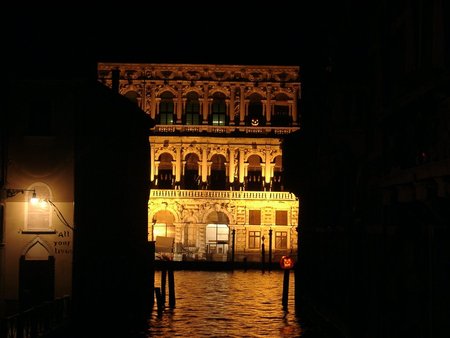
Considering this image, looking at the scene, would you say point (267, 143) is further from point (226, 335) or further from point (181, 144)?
point (226, 335)

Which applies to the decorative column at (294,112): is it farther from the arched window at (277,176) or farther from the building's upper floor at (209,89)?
the arched window at (277,176)

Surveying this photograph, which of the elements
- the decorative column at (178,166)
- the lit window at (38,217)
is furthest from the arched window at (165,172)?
the lit window at (38,217)

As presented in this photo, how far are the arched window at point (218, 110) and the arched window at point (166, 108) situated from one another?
3322mm

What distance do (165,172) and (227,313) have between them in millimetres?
37919

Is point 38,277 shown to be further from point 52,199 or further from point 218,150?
point 218,150

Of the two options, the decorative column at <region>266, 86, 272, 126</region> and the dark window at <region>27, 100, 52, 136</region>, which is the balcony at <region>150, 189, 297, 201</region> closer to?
the decorative column at <region>266, 86, 272, 126</region>

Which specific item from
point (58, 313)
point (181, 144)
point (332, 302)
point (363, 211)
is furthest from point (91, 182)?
point (181, 144)

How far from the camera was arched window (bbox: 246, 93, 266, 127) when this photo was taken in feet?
217

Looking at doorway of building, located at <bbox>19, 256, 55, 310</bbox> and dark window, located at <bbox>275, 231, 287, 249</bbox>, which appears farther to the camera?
dark window, located at <bbox>275, 231, 287, 249</bbox>

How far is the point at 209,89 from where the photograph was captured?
66.1 meters

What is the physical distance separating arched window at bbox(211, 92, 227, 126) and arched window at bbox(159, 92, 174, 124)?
131 inches

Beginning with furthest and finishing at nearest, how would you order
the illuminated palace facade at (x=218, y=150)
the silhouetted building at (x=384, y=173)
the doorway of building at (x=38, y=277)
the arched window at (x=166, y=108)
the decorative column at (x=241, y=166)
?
the arched window at (x=166, y=108) < the decorative column at (x=241, y=166) < the illuminated palace facade at (x=218, y=150) < the doorway of building at (x=38, y=277) < the silhouetted building at (x=384, y=173)

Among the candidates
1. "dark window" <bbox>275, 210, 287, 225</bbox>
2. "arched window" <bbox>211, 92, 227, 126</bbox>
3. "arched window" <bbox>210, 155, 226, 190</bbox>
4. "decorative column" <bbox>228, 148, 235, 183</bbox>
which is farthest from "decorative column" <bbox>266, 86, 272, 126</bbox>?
"dark window" <bbox>275, 210, 287, 225</bbox>

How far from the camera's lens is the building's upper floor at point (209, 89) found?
65.8 m
